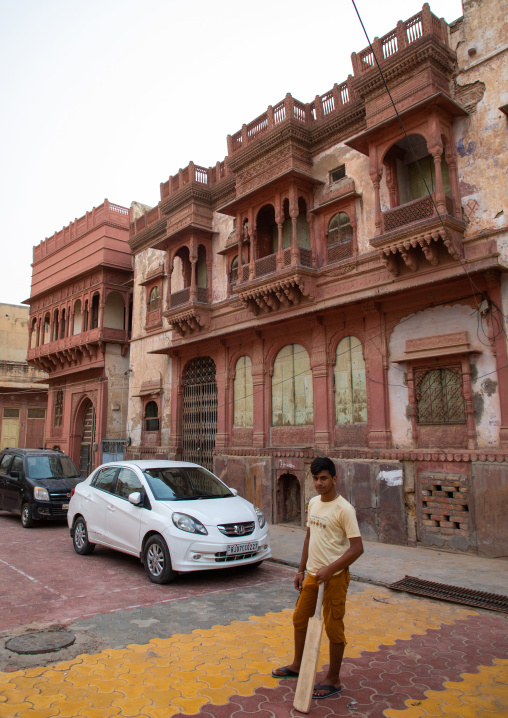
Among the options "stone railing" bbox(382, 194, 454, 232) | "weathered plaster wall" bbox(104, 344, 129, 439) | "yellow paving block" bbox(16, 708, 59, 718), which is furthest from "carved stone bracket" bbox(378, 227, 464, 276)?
"weathered plaster wall" bbox(104, 344, 129, 439)

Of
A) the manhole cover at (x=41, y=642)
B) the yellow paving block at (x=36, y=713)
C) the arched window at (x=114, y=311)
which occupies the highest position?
the arched window at (x=114, y=311)

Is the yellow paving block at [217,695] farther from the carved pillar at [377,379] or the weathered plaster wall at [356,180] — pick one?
the weathered plaster wall at [356,180]

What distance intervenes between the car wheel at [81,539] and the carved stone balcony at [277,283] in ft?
24.2

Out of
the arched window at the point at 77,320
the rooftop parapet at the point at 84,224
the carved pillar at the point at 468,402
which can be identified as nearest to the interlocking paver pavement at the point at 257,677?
the carved pillar at the point at 468,402

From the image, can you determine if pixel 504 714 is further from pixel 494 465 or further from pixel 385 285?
pixel 385 285

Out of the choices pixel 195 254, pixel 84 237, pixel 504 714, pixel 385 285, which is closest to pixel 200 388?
pixel 195 254

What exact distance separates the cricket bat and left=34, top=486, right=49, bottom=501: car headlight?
9812 mm

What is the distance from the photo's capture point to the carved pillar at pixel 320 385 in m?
12.5

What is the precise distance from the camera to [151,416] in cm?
1948

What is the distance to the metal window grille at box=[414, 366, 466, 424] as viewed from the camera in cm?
1015

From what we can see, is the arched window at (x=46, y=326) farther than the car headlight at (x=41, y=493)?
Yes

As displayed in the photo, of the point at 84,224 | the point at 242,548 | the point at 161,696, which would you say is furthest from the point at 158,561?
the point at 84,224

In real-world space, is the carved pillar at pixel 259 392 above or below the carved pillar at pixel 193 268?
below

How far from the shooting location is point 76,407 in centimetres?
2420
